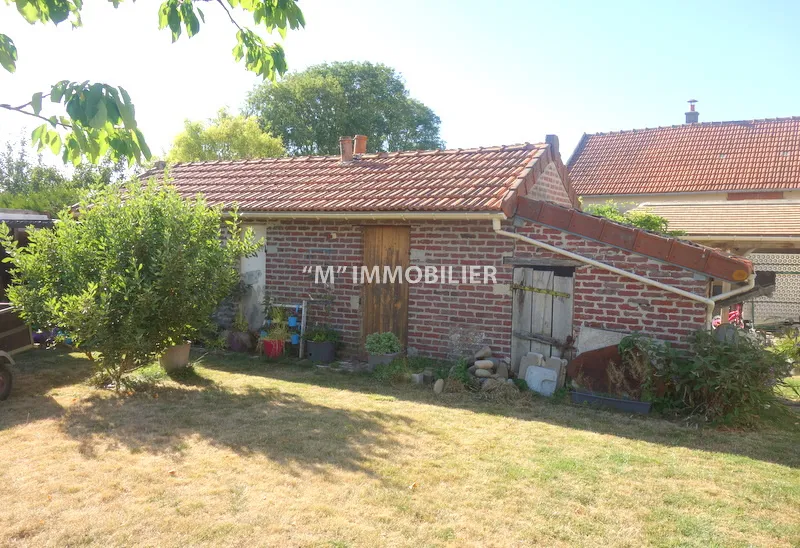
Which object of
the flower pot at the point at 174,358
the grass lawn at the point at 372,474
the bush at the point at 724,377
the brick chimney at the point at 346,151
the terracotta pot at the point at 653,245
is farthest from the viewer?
the brick chimney at the point at 346,151

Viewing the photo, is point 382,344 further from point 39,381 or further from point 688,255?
point 39,381

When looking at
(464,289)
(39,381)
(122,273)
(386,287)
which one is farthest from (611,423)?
(39,381)

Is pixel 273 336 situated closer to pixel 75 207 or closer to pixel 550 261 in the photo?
pixel 550 261

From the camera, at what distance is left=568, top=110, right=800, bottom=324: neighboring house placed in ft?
49.1

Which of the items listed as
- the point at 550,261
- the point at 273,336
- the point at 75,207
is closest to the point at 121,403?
the point at 273,336

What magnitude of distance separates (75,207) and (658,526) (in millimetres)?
12098

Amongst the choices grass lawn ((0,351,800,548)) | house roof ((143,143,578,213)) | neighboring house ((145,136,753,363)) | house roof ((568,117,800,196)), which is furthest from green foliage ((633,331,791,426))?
house roof ((568,117,800,196))

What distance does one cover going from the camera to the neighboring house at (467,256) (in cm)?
778

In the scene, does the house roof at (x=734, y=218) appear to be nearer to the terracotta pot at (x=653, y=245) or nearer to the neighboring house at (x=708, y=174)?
the neighboring house at (x=708, y=174)

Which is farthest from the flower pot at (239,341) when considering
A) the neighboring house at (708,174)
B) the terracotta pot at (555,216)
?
the neighboring house at (708,174)

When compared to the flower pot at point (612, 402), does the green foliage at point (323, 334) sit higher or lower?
higher

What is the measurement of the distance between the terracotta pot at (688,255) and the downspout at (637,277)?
0.33m

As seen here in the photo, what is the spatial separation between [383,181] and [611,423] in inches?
226

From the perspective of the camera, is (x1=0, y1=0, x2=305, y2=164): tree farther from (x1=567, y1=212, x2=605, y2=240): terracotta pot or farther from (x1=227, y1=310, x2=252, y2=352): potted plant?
(x1=227, y1=310, x2=252, y2=352): potted plant
